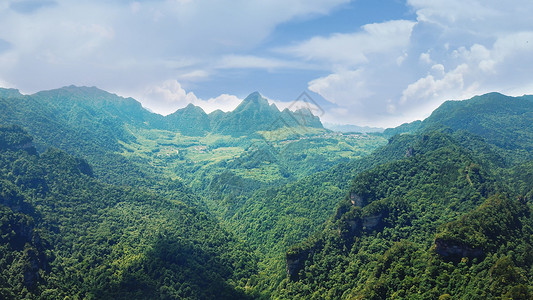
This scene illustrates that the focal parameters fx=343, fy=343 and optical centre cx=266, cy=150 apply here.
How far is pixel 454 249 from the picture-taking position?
7281 centimetres

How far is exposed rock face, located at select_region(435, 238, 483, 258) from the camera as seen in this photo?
70.9 m

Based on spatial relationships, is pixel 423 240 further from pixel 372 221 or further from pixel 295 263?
pixel 295 263

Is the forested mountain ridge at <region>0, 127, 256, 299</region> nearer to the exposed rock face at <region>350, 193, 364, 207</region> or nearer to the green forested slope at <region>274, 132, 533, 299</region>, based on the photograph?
the green forested slope at <region>274, 132, 533, 299</region>

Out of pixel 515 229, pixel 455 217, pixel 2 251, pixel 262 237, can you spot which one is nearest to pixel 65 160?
pixel 2 251

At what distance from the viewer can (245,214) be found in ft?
630

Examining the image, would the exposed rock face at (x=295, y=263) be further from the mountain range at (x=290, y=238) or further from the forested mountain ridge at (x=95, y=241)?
the forested mountain ridge at (x=95, y=241)

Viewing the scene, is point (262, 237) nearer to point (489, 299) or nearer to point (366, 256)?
point (366, 256)

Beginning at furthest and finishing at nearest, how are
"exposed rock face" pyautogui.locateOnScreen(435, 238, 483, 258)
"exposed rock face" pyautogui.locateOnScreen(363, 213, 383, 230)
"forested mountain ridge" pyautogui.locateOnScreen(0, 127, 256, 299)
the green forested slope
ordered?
"exposed rock face" pyautogui.locateOnScreen(363, 213, 383, 230) → "forested mountain ridge" pyautogui.locateOnScreen(0, 127, 256, 299) → "exposed rock face" pyautogui.locateOnScreen(435, 238, 483, 258) → the green forested slope

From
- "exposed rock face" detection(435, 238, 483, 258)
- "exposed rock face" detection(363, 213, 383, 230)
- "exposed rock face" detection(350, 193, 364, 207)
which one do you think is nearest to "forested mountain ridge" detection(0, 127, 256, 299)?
"exposed rock face" detection(350, 193, 364, 207)

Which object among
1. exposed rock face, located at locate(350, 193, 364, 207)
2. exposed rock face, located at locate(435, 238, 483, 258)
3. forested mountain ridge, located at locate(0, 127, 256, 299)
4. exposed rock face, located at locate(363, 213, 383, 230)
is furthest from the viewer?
exposed rock face, located at locate(350, 193, 364, 207)

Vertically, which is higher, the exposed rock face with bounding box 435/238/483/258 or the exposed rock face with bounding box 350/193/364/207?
the exposed rock face with bounding box 350/193/364/207

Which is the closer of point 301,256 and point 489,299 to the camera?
point 489,299

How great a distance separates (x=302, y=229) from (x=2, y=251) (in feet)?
341

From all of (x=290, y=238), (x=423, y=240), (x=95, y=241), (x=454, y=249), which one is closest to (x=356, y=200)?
(x=423, y=240)
